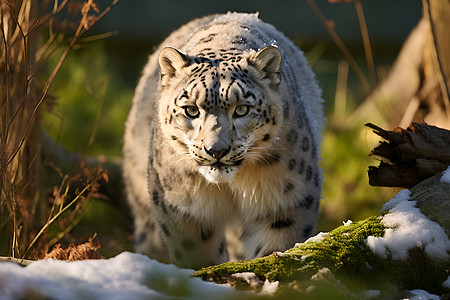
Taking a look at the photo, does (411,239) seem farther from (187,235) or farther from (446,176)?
(187,235)

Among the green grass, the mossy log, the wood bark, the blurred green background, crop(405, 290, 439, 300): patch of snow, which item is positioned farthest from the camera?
the green grass

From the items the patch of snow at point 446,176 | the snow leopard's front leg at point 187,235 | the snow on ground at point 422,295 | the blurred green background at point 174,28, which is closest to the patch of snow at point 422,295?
the snow on ground at point 422,295

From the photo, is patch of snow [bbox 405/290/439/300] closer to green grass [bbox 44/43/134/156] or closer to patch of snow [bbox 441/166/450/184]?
patch of snow [bbox 441/166/450/184]

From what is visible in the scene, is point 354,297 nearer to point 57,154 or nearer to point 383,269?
point 383,269

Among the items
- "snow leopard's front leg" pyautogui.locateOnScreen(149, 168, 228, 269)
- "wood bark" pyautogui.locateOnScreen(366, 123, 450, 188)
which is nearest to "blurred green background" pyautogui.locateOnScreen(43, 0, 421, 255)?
"snow leopard's front leg" pyautogui.locateOnScreen(149, 168, 228, 269)

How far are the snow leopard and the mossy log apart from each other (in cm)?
104

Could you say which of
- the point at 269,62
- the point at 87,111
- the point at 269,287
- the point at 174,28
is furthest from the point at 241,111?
the point at 174,28

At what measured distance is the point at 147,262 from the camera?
2.36 meters

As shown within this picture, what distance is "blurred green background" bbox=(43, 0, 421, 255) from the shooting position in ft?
22.7

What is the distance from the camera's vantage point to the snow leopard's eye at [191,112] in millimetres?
3922

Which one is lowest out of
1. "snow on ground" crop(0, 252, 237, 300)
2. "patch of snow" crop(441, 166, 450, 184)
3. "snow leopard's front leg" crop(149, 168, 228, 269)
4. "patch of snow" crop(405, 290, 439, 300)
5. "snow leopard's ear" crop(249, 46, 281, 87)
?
"snow leopard's front leg" crop(149, 168, 228, 269)

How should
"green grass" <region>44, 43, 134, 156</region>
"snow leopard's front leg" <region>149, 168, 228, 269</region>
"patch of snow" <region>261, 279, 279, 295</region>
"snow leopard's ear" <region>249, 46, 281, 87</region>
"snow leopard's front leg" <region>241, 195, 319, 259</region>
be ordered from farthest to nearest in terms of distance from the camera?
"green grass" <region>44, 43, 134, 156</region> → "snow leopard's front leg" <region>149, 168, 228, 269</region> → "snow leopard's front leg" <region>241, 195, 319, 259</region> → "snow leopard's ear" <region>249, 46, 281, 87</region> → "patch of snow" <region>261, 279, 279, 295</region>

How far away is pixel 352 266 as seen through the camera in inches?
109

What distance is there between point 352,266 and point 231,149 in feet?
4.07
